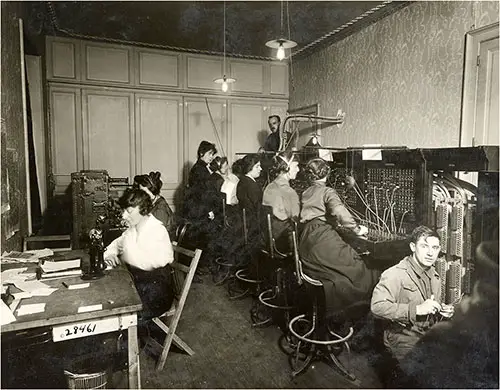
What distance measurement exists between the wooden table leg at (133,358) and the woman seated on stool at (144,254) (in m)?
0.59

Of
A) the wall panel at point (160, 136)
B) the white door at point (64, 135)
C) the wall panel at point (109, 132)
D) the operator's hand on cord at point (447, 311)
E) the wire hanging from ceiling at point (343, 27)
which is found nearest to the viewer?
the operator's hand on cord at point (447, 311)

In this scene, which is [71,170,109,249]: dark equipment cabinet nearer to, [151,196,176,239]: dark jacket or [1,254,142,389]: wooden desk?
[151,196,176,239]: dark jacket

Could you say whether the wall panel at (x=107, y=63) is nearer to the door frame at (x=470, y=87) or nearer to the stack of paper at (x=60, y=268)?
the stack of paper at (x=60, y=268)

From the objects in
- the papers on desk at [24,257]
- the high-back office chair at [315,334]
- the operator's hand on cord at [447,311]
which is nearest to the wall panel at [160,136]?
the papers on desk at [24,257]

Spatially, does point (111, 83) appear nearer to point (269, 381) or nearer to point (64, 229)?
point (64, 229)

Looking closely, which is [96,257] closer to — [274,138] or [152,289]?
[152,289]

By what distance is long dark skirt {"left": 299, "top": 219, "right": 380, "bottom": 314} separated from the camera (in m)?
2.57

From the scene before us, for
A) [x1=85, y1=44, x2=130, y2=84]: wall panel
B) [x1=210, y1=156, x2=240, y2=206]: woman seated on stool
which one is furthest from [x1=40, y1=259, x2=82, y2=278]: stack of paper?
[x1=85, y1=44, x2=130, y2=84]: wall panel

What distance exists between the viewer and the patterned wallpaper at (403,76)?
3.51 meters

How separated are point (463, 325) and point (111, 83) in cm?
511

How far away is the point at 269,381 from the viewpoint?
2.42m

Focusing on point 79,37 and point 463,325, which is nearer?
point 463,325

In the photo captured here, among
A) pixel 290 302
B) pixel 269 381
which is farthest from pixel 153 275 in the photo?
pixel 290 302

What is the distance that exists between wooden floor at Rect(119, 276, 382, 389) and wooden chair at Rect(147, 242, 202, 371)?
0.08 m
